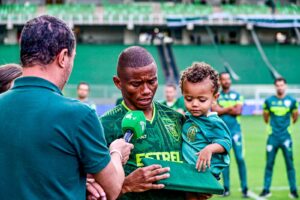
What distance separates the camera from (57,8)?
43.6m

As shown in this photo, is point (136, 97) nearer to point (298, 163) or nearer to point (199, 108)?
point (199, 108)

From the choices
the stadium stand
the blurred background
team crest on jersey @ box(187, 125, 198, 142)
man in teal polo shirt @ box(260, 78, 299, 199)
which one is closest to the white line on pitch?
man in teal polo shirt @ box(260, 78, 299, 199)

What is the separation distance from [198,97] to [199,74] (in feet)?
0.42

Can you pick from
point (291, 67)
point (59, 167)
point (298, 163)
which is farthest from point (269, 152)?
point (291, 67)

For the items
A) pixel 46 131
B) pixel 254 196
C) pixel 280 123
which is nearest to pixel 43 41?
pixel 46 131

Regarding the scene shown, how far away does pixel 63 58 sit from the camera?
103 inches

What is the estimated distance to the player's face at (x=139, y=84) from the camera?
324cm

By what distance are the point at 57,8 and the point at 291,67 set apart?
16.2 m

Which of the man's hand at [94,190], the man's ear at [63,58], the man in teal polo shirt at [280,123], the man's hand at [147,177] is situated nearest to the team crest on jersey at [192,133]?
the man's hand at [147,177]

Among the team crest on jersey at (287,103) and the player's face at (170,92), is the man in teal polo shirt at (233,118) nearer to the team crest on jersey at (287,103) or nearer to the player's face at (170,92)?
the team crest on jersey at (287,103)

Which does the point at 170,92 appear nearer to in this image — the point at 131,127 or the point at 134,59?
the point at 134,59

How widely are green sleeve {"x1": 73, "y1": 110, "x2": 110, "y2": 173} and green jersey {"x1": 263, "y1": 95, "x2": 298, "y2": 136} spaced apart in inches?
346

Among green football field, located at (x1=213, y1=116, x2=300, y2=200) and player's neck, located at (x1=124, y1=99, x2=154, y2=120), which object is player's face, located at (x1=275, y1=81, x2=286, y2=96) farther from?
player's neck, located at (x1=124, y1=99, x2=154, y2=120)

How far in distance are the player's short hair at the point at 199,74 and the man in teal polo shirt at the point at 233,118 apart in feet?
23.1
